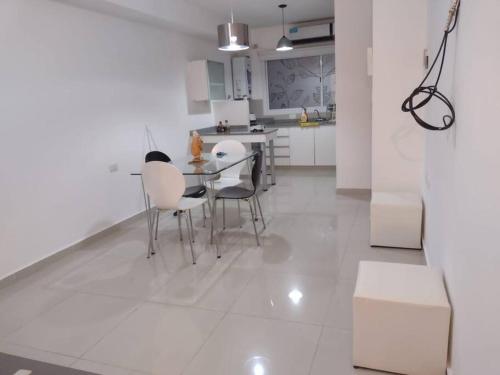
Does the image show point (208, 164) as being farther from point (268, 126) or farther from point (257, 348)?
point (268, 126)

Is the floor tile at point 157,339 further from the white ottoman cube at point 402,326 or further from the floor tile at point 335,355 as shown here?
the white ottoman cube at point 402,326

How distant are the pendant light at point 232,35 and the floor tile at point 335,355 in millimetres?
2615

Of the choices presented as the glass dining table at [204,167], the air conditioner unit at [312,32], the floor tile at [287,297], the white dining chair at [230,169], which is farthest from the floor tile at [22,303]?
the air conditioner unit at [312,32]

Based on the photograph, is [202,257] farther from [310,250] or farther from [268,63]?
[268,63]

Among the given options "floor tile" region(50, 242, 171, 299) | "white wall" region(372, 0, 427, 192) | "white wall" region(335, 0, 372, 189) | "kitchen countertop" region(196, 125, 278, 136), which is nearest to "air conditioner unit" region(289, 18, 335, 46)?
"kitchen countertop" region(196, 125, 278, 136)

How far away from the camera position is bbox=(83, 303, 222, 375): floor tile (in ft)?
6.59

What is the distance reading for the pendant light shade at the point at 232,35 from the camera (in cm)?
348

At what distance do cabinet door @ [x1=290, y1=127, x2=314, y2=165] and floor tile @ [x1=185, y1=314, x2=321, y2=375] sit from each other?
451 cm

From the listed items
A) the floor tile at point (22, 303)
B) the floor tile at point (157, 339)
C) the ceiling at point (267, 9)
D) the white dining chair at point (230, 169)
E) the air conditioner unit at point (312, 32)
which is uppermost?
the ceiling at point (267, 9)

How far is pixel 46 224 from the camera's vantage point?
11.0 feet

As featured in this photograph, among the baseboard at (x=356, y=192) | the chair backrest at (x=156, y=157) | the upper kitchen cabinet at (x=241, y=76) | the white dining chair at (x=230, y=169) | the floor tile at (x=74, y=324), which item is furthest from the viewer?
the upper kitchen cabinet at (x=241, y=76)

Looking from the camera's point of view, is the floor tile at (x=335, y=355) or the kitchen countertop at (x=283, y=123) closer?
the floor tile at (x=335, y=355)

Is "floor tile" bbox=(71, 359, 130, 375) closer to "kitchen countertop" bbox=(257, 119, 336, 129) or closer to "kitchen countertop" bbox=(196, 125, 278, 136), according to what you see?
"kitchen countertop" bbox=(196, 125, 278, 136)

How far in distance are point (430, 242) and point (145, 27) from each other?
158 inches
